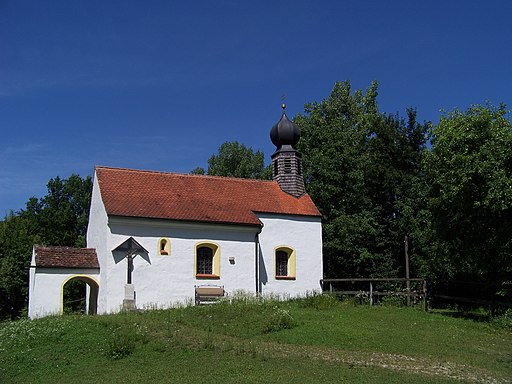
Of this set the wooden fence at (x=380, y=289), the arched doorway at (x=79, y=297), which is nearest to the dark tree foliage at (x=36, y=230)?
the arched doorway at (x=79, y=297)

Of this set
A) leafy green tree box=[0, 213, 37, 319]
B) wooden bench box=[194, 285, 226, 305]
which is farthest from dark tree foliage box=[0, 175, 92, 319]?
wooden bench box=[194, 285, 226, 305]

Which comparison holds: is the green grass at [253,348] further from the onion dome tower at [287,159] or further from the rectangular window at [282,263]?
the onion dome tower at [287,159]

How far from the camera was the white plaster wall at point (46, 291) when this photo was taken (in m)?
22.7

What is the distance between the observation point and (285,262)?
2809 cm

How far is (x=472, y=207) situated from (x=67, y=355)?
46.6 ft

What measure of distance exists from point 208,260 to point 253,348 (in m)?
11.3

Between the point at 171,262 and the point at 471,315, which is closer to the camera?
the point at 471,315

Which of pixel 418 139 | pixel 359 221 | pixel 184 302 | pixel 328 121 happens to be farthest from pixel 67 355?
pixel 328 121

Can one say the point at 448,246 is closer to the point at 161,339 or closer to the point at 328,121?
the point at 161,339

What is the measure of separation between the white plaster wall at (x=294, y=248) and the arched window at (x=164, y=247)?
15.7 ft

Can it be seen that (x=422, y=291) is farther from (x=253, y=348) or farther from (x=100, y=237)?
(x=100, y=237)

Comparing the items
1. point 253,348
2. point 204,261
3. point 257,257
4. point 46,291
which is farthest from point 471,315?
point 46,291

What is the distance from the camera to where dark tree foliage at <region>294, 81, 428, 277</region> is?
33094mm

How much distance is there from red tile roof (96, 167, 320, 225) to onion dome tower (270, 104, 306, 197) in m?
0.50
